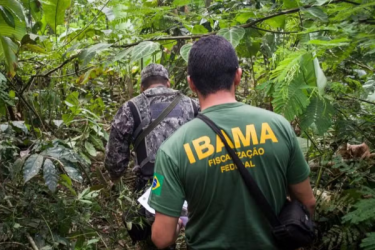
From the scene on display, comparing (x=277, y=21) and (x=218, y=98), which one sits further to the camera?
(x=277, y=21)

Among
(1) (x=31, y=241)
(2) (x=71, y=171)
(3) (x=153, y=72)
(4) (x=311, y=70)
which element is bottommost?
(1) (x=31, y=241)

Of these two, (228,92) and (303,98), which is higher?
(228,92)

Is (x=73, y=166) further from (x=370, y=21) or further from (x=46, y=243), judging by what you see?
(x=370, y=21)

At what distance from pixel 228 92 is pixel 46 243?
6.96 feet

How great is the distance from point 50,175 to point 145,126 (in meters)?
0.89

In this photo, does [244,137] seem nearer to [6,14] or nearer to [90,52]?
[90,52]

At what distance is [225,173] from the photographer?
1785 mm

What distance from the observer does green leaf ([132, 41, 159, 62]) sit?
2477 millimetres

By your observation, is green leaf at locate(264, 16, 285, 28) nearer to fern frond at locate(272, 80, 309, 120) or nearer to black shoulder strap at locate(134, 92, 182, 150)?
fern frond at locate(272, 80, 309, 120)

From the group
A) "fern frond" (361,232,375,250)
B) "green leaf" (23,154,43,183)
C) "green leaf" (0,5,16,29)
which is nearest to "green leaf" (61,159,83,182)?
"green leaf" (23,154,43,183)

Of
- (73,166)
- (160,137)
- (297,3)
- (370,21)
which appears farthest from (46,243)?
(370,21)

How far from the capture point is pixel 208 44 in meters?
1.89

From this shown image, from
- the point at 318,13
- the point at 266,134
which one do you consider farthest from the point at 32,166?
the point at 318,13

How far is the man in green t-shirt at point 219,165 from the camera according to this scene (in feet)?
5.87
